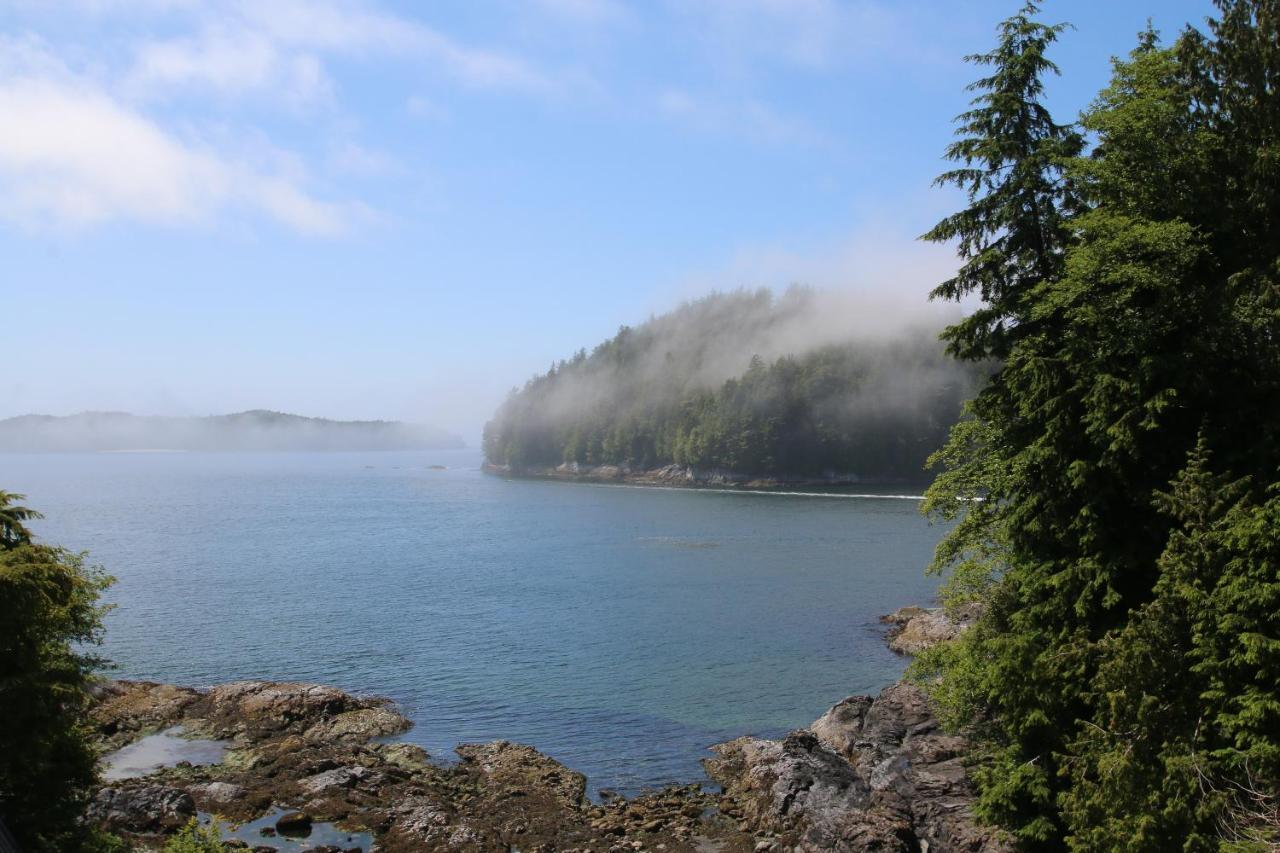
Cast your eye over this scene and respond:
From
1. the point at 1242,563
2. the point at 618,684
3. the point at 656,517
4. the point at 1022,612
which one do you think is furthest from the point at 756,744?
the point at 656,517

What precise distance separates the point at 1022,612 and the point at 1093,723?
339 cm

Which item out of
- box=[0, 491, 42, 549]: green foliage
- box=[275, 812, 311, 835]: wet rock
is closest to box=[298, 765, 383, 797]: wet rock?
box=[275, 812, 311, 835]: wet rock

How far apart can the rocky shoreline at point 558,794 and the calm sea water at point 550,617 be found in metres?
2.65

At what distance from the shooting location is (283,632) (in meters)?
57.5

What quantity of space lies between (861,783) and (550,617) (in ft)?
117

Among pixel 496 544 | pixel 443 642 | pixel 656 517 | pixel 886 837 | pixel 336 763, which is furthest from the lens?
pixel 656 517

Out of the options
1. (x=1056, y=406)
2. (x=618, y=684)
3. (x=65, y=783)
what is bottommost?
(x=618, y=684)

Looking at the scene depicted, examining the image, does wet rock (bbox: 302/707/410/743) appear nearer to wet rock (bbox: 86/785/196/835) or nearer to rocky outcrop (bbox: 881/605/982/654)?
wet rock (bbox: 86/785/196/835)

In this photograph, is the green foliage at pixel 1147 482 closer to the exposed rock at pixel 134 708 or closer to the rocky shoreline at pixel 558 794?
the rocky shoreline at pixel 558 794

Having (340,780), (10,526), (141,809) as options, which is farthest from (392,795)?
(10,526)

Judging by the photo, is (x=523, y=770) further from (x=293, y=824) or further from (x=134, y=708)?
(x=134, y=708)

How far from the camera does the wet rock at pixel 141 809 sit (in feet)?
89.9

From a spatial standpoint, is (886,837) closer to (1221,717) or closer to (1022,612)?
(1022,612)

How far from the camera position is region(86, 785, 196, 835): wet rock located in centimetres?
2739
